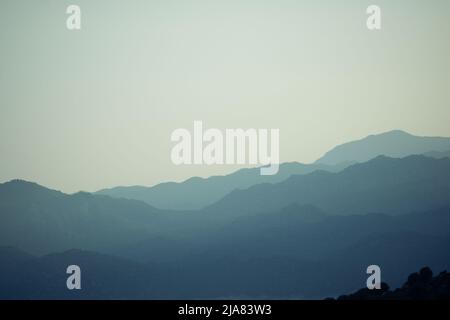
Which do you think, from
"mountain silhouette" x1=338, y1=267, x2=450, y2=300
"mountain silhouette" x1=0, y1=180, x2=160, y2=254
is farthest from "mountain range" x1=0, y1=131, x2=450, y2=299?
"mountain silhouette" x1=338, y1=267, x2=450, y2=300

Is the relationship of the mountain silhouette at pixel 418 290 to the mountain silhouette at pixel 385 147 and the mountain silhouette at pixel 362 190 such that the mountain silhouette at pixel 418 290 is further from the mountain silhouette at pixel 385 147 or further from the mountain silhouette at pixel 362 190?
the mountain silhouette at pixel 385 147

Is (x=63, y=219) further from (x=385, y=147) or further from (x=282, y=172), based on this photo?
(x=385, y=147)

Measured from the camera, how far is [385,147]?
19.1 meters

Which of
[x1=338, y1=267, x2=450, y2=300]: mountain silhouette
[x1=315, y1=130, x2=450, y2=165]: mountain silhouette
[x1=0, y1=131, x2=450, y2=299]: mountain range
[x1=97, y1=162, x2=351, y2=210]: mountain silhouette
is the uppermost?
[x1=315, y1=130, x2=450, y2=165]: mountain silhouette

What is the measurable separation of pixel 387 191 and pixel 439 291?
7248 millimetres

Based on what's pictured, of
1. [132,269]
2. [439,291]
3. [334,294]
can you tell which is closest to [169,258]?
[132,269]

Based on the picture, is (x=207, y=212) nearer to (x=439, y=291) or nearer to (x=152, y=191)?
(x=152, y=191)

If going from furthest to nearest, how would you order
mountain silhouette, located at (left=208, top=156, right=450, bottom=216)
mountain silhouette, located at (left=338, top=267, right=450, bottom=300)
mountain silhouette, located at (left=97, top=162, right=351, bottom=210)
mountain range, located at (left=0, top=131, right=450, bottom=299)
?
mountain silhouette, located at (left=208, top=156, right=450, bottom=216)
mountain range, located at (left=0, top=131, right=450, bottom=299)
mountain silhouette, located at (left=97, top=162, right=351, bottom=210)
mountain silhouette, located at (left=338, top=267, right=450, bottom=300)

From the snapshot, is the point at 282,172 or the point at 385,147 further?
the point at 385,147

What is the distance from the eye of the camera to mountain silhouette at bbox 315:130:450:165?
17781 mm

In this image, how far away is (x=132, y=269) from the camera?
19.1 meters

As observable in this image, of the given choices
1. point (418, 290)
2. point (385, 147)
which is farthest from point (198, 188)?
point (418, 290)

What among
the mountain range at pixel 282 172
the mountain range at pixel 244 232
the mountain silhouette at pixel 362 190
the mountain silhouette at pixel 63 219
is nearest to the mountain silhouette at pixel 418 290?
the mountain range at pixel 244 232

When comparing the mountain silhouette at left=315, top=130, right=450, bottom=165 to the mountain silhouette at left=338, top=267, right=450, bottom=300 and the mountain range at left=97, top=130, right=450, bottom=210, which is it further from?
the mountain silhouette at left=338, top=267, right=450, bottom=300
